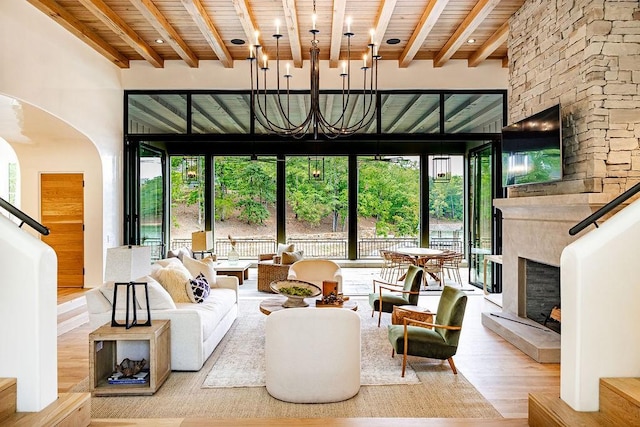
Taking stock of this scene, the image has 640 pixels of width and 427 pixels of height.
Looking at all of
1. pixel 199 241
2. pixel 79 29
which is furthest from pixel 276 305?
pixel 79 29

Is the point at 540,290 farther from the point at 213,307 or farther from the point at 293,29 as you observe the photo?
the point at 293,29

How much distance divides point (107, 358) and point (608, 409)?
3.73 meters

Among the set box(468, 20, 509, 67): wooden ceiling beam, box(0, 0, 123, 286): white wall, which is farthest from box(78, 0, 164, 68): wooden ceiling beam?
box(468, 20, 509, 67): wooden ceiling beam

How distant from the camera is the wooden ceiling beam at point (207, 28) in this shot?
524cm

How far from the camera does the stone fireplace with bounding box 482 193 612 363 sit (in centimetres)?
447

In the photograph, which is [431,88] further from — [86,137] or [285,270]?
[86,137]

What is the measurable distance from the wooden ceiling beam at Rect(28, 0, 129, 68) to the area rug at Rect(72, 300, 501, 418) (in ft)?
13.9

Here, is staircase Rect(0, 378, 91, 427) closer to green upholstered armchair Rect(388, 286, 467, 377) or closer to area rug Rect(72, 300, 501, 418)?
area rug Rect(72, 300, 501, 418)

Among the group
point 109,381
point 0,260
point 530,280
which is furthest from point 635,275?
point 109,381

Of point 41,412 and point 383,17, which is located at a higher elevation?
point 383,17

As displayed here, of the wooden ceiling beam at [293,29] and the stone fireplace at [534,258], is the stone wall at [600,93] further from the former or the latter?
the wooden ceiling beam at [293,29]

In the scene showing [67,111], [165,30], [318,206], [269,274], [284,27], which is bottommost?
[269,274]

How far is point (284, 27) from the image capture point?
622 cm

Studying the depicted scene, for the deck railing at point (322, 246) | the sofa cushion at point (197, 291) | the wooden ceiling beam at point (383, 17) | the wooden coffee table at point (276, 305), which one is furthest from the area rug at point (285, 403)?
the deck railing at point (322, 246)
